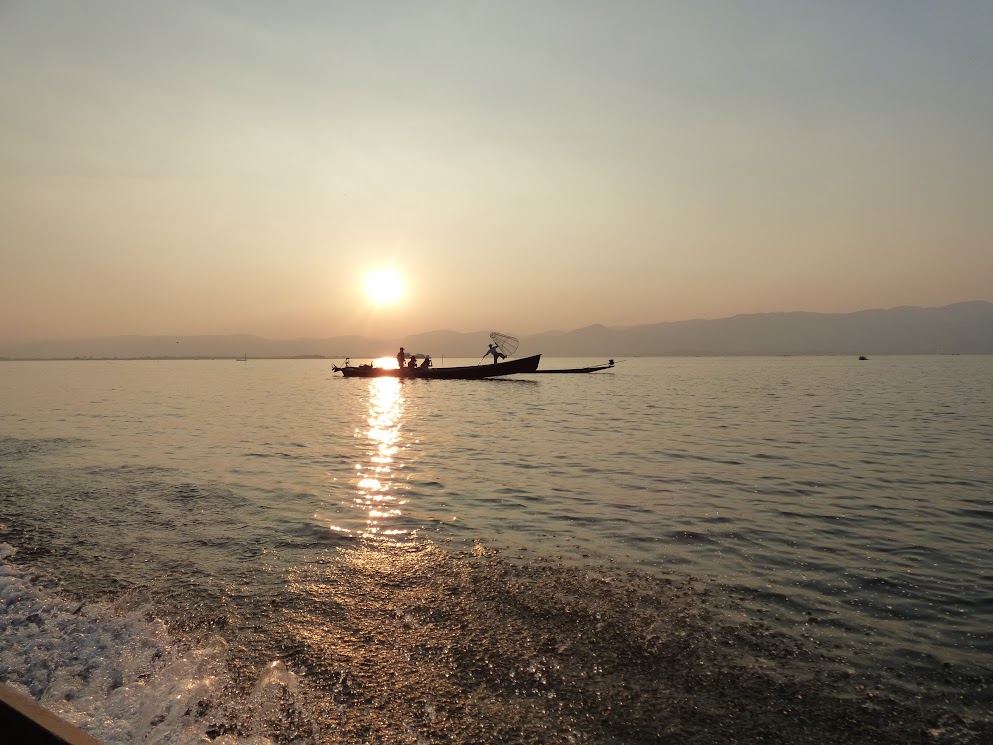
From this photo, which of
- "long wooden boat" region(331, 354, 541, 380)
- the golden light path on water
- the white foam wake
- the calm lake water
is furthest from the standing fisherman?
the white foam wake

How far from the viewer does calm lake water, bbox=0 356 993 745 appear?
5.40 metres

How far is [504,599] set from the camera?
8.02m

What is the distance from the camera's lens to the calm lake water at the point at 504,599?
→ 5.40 meters

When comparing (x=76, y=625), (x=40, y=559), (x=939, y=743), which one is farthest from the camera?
(x=40, y=559)

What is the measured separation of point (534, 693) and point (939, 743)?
372 cm

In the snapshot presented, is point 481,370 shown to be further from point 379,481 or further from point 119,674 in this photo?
point 119,674

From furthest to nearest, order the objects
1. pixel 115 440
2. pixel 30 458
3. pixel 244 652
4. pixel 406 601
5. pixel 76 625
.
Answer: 1. pixel 115 440
2. pixel 30 458
3. pixel 406 601
4. pixel 76 625
5. pixel 244 652

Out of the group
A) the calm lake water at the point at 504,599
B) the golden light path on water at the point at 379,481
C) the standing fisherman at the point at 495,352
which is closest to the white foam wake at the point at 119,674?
the calm lake water at the point at 504,599

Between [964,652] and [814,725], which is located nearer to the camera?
[814,725]

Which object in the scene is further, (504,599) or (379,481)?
(379,481)

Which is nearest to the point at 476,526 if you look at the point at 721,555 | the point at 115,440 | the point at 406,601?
the point at 406,601

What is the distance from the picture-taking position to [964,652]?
662 cm

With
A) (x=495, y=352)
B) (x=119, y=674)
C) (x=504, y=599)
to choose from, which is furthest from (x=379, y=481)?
(x=495, y=352)

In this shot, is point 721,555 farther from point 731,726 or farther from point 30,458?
point 30,458
